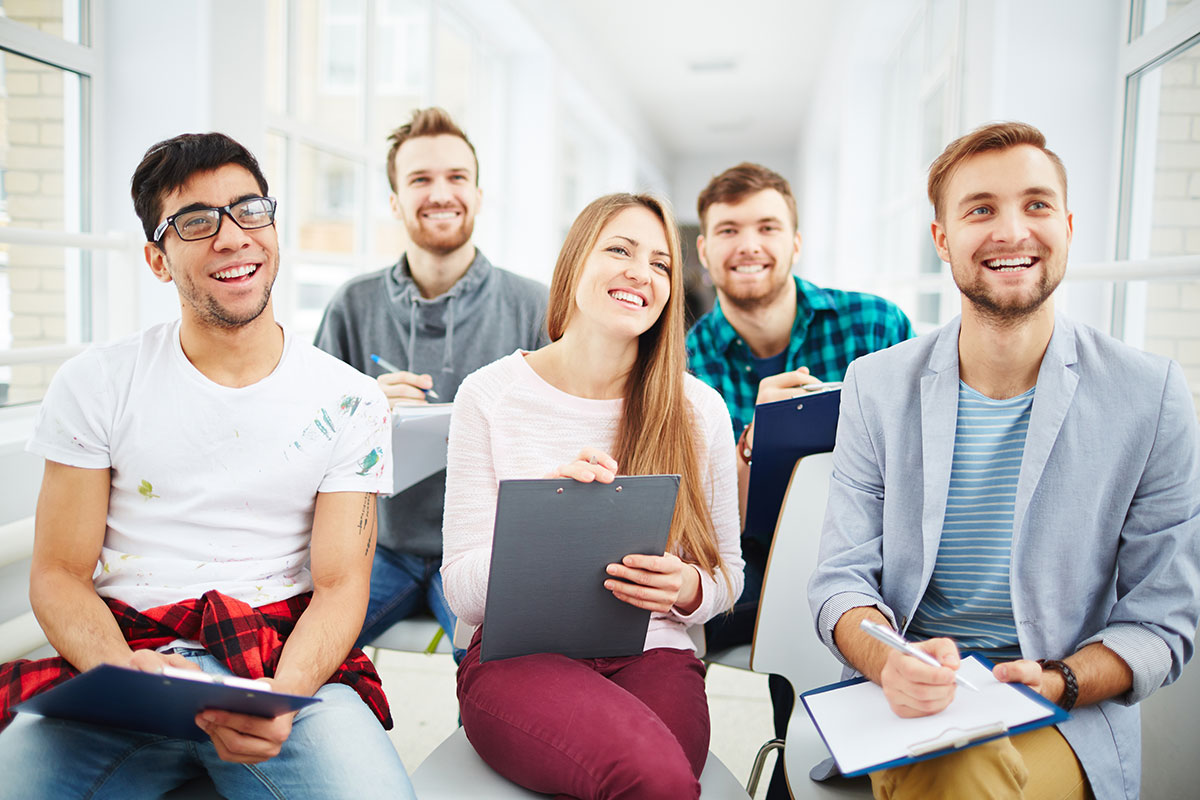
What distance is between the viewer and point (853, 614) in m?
1.23

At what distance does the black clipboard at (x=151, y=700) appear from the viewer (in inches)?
34.6

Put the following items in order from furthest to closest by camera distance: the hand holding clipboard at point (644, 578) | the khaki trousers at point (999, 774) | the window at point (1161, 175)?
the window at point (1161, 175) < the hand holding clipboard at point (644, 578) < the khaki trousers at point (999, 774)

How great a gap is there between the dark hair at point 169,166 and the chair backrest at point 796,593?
3.84 feet

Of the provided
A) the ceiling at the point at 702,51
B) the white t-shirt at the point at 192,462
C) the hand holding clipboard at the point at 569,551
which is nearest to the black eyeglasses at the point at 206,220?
the white t-shirt at the point at 192,462

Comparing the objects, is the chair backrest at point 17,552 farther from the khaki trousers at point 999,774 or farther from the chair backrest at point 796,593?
the khaki trousers at point 999,774

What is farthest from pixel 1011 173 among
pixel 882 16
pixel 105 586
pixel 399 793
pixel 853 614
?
pixel 882 16

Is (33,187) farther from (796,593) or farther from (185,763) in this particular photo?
(796,593)

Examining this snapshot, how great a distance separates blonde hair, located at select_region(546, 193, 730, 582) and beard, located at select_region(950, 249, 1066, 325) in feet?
1.75

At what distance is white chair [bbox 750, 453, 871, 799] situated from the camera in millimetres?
1522

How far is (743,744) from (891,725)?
138 cm

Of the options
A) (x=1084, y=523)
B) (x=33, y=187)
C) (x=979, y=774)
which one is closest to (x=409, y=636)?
(x=979, y=774)

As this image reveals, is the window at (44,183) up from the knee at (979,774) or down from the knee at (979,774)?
up

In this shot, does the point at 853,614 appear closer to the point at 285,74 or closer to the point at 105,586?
the point at 105,586

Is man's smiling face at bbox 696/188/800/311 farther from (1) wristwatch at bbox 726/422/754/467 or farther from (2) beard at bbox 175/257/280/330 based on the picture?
(2) beard at bbox 175/257/280/330
